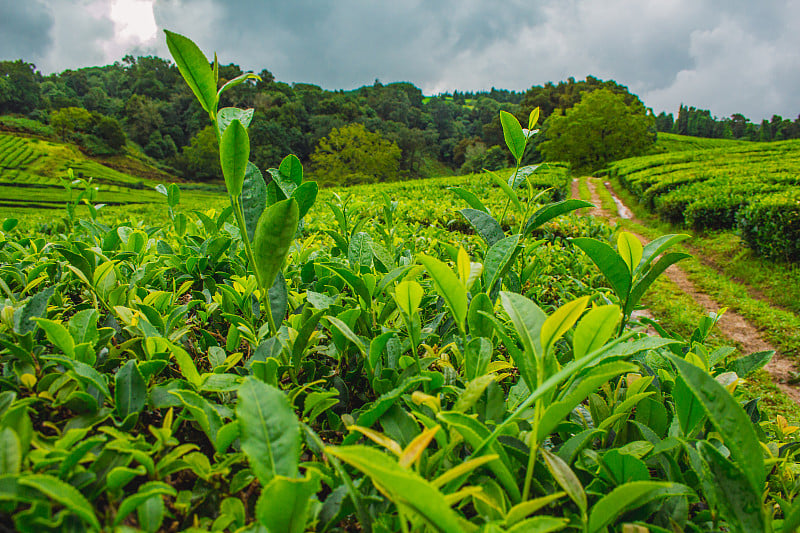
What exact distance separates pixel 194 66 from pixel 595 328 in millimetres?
854

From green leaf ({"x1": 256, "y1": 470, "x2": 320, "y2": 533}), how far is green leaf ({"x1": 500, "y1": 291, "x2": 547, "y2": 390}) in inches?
13.8

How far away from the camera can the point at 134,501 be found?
48 centimetres

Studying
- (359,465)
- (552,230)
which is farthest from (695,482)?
(552,230)

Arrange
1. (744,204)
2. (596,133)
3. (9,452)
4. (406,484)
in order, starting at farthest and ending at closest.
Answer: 1. (596,133)
2. (744,204)
3. (9,452)
4. (406,484)

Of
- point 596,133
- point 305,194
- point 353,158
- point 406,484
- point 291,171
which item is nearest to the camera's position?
point 406,484

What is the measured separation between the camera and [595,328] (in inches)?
25.0

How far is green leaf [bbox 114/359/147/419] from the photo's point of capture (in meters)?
0.67

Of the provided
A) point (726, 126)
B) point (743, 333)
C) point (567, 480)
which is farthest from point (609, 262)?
point (726, 126)

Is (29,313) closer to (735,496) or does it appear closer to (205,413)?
(205,413)

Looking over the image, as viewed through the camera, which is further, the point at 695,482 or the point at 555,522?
the point at 695,482

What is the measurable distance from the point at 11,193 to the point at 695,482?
37650 mm

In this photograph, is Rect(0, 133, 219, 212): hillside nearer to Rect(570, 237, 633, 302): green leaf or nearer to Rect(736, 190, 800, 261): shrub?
Rect(736, 190, 800, 261): shrub

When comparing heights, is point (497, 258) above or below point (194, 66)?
below

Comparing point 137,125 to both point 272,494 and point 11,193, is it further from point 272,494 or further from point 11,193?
point 272,494
